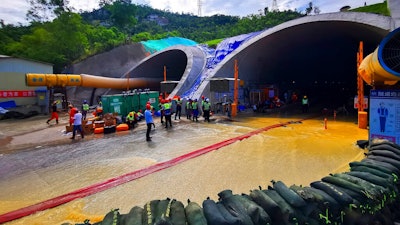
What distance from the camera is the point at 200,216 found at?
3570mm

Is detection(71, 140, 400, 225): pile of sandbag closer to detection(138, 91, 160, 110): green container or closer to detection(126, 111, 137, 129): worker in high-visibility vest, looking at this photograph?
detection(126, 111, 137, 129): worker in high-visibility vest

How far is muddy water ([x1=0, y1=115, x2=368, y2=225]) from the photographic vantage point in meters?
6.02

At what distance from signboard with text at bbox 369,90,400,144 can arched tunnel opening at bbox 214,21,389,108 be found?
289 inches

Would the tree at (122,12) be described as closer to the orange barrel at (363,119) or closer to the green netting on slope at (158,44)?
the green netting on slope at (158,44)

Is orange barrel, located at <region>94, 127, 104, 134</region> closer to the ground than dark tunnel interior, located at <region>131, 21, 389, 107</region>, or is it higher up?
closer to the ground

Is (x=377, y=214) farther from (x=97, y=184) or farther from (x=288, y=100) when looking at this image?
(x=288, y=100)

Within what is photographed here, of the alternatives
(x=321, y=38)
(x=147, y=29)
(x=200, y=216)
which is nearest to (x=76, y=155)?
(x=200, y=216)

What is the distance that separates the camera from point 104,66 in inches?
1378

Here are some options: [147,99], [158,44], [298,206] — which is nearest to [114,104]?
[147,99]

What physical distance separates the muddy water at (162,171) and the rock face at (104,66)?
20.5 metres

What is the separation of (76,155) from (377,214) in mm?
9757

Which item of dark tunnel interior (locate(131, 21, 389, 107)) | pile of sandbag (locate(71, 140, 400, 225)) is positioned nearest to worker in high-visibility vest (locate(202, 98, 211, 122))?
dark tunnel interior (locate(131, 21, 389, 107))

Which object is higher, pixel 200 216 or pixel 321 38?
pixel 321 38

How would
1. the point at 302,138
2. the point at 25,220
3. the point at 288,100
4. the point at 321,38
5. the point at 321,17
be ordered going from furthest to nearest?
1. the point at 288,100
2. the point at 321,38
3. the point at 321,17
4. the point at 302,138
5. the point at 25,220
